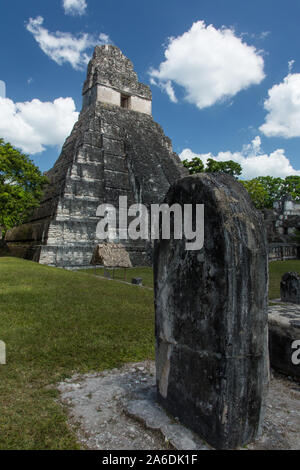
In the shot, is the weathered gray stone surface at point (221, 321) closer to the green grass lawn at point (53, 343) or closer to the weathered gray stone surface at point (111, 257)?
the green grass lawn at point (53, 343)

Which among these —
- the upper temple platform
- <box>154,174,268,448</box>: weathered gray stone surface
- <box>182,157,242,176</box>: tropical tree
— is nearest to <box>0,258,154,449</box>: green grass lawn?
<box>154,174,268,448</box>: weathered gray stone surface

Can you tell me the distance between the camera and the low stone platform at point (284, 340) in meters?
3.16

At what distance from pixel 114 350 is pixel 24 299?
130 inches

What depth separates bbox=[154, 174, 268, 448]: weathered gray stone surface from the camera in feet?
6.06

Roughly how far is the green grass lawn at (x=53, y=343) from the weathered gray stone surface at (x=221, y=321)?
2.89 feet

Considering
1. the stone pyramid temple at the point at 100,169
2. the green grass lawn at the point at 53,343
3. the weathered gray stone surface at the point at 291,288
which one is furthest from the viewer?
the stone pyramid temple at the point at 100,169

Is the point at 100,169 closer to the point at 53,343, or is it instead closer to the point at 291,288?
the point at 291,288

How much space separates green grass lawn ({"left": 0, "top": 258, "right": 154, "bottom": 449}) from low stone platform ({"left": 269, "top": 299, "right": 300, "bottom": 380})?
4.50 ft

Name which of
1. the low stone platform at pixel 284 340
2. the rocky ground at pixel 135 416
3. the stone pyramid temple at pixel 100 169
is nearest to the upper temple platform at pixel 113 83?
the stone pyramid temple at pixel 100 169

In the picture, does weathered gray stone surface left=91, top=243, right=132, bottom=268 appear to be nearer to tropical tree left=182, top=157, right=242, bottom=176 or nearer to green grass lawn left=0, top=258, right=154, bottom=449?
green grass lawn left=0, top=258, right=154, bottom=449

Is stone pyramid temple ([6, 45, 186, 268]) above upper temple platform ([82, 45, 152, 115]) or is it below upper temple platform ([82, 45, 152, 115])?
below

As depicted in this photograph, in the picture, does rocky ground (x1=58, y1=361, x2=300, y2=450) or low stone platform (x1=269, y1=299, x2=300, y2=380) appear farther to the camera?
low stone platform (x1=269, y1=299, x2=300, y2=380)
